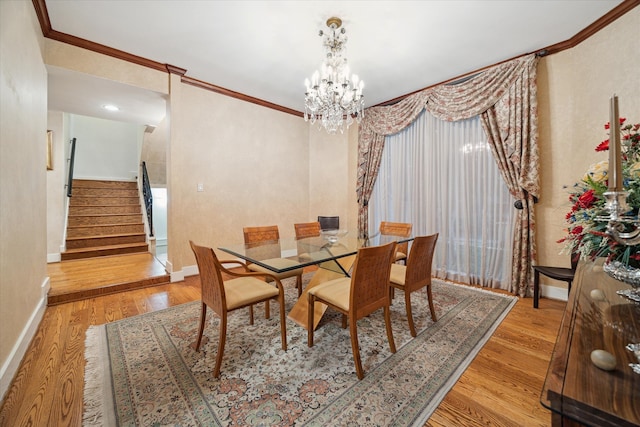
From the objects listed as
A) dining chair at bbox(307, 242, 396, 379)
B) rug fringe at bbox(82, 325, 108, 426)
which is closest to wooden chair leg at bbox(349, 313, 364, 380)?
dining chair at bbox(307, 242, 396, 379)

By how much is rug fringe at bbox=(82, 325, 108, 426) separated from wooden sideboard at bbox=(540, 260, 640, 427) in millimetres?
1886

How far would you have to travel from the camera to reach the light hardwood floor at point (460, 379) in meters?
1.34

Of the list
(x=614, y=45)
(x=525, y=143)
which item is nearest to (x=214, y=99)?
(x=525, y=143)

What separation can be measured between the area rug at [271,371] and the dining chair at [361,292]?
18cm

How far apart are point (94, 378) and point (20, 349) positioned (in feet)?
2.15

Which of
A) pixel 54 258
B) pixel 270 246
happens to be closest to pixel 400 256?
pixel 270 246

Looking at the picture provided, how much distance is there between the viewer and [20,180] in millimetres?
1876

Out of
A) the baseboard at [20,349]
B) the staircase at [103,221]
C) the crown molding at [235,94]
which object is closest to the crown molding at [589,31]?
the crown molding at [235,94]

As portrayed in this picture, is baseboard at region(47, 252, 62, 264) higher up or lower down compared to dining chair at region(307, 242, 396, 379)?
lower down

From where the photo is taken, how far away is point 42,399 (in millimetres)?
1438

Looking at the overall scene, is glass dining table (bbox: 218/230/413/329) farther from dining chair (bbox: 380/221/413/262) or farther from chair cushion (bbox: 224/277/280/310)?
dining chair (bbox: 380/221/413/262)

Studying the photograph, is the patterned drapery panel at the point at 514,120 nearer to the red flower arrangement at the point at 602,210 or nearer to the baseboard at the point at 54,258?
the red flower arrangement at the point at 602,210

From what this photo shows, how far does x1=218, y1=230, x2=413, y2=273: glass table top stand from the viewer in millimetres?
1972

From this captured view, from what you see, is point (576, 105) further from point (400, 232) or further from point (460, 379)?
point (460, 379)
